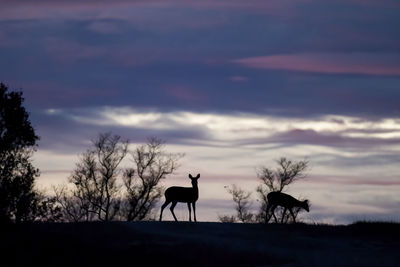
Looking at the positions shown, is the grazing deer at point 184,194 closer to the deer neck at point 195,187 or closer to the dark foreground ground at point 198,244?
the deer neck at point 195,187

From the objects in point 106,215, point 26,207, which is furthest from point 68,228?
point 106,215

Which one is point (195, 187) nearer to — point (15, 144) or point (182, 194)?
point (182, 194)

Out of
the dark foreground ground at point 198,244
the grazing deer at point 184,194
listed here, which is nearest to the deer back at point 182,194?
the grazing deer at point 184,194

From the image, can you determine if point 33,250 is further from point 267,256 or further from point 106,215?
point 106,215

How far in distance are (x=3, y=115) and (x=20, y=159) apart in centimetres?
318

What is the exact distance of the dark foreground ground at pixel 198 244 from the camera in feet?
90.9

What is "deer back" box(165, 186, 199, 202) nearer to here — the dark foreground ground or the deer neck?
the deer neck

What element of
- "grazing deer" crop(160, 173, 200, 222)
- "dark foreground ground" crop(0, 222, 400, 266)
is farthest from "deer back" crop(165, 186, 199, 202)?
"dark foreground ground" crop(0, 222, 400, 266)

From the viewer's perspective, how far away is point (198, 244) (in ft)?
98.7

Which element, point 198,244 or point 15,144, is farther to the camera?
point 15,144

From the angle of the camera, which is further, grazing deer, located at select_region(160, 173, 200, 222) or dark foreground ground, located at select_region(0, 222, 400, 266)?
grazing deer, located at select_region(160, 173, 200, 222)

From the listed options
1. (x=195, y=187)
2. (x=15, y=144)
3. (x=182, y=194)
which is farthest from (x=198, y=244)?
(x=15, y=144)

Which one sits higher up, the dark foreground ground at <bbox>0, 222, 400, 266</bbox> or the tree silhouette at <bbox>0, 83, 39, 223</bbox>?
the tree silhouette at <bbox>0, 83, 39, 223</bbox>

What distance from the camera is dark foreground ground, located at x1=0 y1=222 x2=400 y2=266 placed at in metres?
27.7
